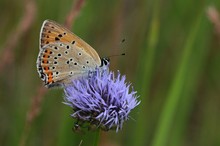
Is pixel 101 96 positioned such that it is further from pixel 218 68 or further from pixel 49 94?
pixel 218 68

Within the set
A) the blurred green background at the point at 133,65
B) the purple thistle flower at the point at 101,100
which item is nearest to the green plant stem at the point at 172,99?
the blurred green background at the point at 133,65

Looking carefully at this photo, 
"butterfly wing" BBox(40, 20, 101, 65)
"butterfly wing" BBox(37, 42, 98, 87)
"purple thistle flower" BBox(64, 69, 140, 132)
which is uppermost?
"butterfly wing" BBox(40, 20, 101, 65)

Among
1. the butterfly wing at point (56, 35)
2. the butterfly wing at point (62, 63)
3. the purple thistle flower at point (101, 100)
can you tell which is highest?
the butterfly wing at point (56, 35)

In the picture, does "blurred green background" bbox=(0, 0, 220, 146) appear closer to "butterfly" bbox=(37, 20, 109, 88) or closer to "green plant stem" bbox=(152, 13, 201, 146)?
"green plant stem" bbox=(152, 13, 201, 146)

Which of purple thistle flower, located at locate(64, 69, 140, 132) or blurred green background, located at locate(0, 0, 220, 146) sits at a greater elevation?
blurred green background, located at locate(0, 0, 220, 146)

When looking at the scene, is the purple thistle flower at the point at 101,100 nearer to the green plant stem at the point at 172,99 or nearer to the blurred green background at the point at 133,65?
the green plant stem at the point at 172,99

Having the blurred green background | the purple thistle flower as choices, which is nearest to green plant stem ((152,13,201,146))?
the blurred green background

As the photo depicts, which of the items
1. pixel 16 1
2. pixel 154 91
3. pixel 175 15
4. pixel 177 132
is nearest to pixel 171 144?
pixel 177 132

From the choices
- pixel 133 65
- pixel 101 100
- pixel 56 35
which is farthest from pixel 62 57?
pixel 133 65
